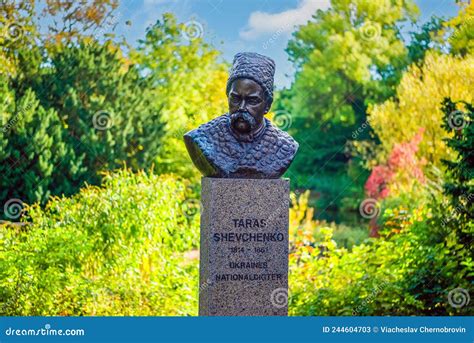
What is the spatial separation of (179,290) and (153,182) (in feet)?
6.20

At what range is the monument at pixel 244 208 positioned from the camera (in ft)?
23.0

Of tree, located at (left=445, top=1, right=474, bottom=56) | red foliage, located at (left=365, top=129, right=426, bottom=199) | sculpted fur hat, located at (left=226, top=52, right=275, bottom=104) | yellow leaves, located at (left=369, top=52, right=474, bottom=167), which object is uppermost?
tree, located at (left=445, top=1, right=474, bottom=56)

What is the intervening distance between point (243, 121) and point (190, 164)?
29.7 feet

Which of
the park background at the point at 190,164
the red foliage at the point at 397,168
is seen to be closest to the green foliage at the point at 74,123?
the park background at the point at 190,164

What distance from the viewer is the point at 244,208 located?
7.04m

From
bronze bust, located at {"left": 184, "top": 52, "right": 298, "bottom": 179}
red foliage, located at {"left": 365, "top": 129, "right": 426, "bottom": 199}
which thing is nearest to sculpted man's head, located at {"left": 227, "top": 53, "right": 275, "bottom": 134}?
bronze bust, located at {"left": 184, "top": 52, "right": 298, "bottom": 179}

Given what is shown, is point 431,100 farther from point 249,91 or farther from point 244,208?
point 244,208

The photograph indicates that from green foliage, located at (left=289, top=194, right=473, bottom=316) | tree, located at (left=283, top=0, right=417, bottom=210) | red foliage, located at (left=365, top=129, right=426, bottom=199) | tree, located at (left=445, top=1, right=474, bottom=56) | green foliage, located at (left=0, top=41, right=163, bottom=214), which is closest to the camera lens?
green foliage, located at (left=289, top=194, right=473, bottom=316)

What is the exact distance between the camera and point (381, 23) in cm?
2386

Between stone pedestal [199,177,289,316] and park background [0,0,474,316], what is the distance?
83.6 inches

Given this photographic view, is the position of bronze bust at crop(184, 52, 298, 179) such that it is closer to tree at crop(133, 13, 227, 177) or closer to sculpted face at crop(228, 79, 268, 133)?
sculpted face at crop(228, 79, 268, 133)

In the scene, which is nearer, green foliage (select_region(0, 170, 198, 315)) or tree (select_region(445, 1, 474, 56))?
green foliage (select_region(0, 170, 198, 315))

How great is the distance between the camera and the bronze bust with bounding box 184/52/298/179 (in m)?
7.08

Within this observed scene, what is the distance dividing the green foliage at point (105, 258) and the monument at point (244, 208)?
241 cm
